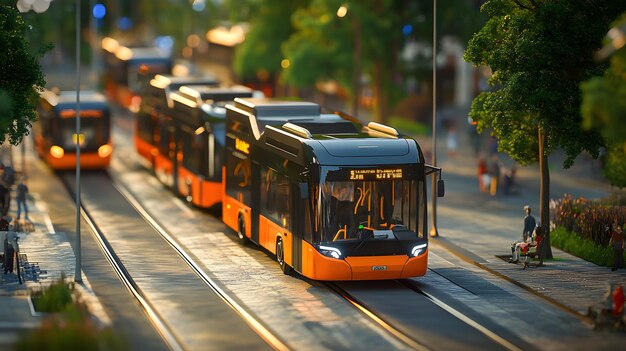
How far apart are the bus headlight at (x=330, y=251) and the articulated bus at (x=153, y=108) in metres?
19.7

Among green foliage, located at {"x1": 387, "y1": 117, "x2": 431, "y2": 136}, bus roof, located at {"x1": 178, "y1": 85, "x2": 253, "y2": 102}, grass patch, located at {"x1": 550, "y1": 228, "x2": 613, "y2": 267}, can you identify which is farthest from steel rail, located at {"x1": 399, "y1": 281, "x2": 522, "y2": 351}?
green foliage, located at {"x1": 387, "y1": 117, "x2": 431, "y2": 136}

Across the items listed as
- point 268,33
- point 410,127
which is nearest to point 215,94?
point 268,33

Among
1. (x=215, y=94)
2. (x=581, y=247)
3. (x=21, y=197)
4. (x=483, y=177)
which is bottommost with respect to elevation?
(x=581, y=247)

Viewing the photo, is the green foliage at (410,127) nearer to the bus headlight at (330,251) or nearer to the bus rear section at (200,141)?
the bus rear section at (200,141)

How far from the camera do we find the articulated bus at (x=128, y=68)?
80312 millimetres

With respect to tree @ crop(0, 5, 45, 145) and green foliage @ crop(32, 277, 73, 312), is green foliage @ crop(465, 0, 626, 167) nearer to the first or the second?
tree @ crop(0, 5, 45, 145)

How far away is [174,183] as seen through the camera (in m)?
47.9

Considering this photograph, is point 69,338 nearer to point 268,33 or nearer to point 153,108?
point 153,108

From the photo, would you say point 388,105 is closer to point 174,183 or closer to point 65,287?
point 174,183

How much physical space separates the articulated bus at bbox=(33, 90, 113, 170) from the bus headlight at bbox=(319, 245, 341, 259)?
80.0 ft

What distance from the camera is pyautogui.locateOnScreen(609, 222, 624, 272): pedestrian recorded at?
33.7 meters

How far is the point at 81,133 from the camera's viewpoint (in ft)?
173

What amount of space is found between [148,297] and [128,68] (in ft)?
174

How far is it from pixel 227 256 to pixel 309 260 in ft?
19.5
